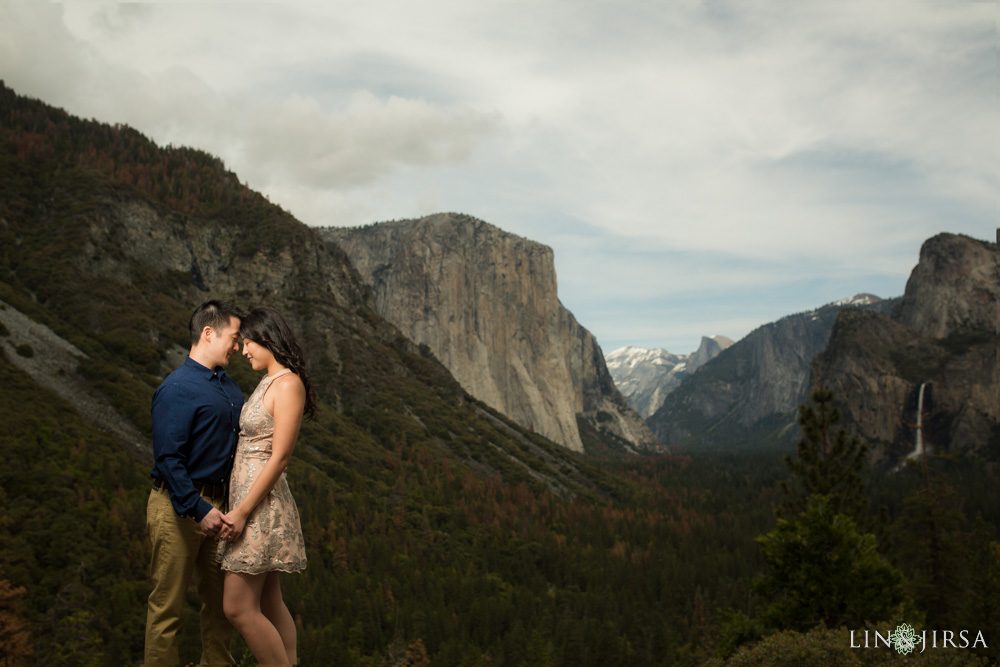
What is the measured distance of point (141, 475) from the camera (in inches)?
2653

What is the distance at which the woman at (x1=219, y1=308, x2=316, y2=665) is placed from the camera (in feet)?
21.1

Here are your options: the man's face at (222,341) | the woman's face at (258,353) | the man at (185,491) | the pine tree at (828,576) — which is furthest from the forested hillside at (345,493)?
the man's face at (222,341)

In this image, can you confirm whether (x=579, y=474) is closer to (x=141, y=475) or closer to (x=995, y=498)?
(x=995, y=498)

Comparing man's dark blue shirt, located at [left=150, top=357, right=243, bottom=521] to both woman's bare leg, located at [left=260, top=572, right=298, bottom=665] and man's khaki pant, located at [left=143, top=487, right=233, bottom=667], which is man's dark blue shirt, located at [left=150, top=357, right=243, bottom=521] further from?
woman's bare leg, located at [left=260, top=572, right=298, bottom=665]

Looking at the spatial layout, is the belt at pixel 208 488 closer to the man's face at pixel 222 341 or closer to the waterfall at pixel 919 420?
the man's face at pixel 222 341

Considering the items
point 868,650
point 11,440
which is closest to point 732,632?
point 868,650

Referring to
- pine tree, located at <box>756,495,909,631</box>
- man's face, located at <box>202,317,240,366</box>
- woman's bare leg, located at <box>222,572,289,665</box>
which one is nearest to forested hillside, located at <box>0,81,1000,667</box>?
pine tree, located at <box>756,495,909,631</box>

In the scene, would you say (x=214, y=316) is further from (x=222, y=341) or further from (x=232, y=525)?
(x=232, y=525)

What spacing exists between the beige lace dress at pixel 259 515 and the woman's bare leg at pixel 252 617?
0.23 m

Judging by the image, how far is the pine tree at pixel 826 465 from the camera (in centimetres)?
3591

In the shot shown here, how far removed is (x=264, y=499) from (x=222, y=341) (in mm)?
1729

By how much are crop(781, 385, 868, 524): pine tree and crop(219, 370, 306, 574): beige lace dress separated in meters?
33.6

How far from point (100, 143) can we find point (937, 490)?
165723mm

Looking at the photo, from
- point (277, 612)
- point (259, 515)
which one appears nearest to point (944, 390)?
point (277, 612)
